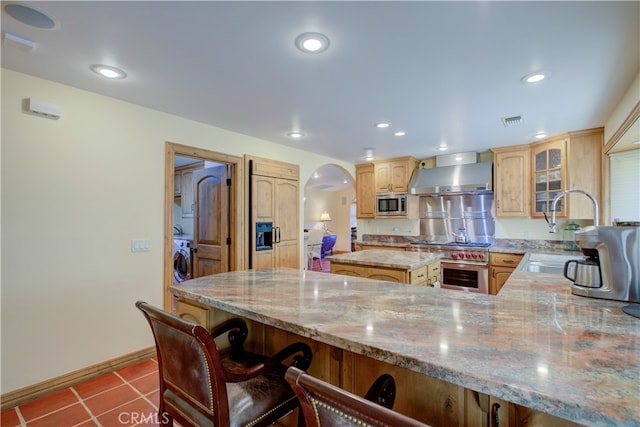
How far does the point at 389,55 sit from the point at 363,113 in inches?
42.2

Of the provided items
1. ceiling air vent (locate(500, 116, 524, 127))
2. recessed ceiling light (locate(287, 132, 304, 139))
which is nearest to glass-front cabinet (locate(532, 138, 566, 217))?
ceiling air vent (locate(500, 116, 524, 127))

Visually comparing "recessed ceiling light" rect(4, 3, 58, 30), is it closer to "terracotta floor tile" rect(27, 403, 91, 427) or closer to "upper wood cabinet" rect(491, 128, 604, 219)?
"terracotta floor tile" rect(27, 403, 91, 427)

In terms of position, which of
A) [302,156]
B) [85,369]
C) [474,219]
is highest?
[302,156]

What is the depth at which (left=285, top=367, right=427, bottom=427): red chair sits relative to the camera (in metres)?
0.62

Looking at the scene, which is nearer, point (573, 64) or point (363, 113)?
point (573, 64)

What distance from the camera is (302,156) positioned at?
15.6ft

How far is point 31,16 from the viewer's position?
1574 mm

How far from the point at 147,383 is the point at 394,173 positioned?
450cm

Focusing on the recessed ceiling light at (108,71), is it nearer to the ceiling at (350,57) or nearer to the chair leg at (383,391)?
the ceiling at (350,57)

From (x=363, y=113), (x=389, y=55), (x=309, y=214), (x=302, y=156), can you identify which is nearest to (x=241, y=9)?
(x=389, y=55)

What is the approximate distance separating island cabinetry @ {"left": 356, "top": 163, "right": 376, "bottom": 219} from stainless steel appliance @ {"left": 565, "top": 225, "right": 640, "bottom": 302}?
4.00 m

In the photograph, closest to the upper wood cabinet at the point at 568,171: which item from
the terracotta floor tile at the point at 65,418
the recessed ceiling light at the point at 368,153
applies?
the recessed ceiling light at the point at 368,153

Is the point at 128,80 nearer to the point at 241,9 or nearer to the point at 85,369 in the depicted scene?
the point at 241,9

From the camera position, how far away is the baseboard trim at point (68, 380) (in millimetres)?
2105
